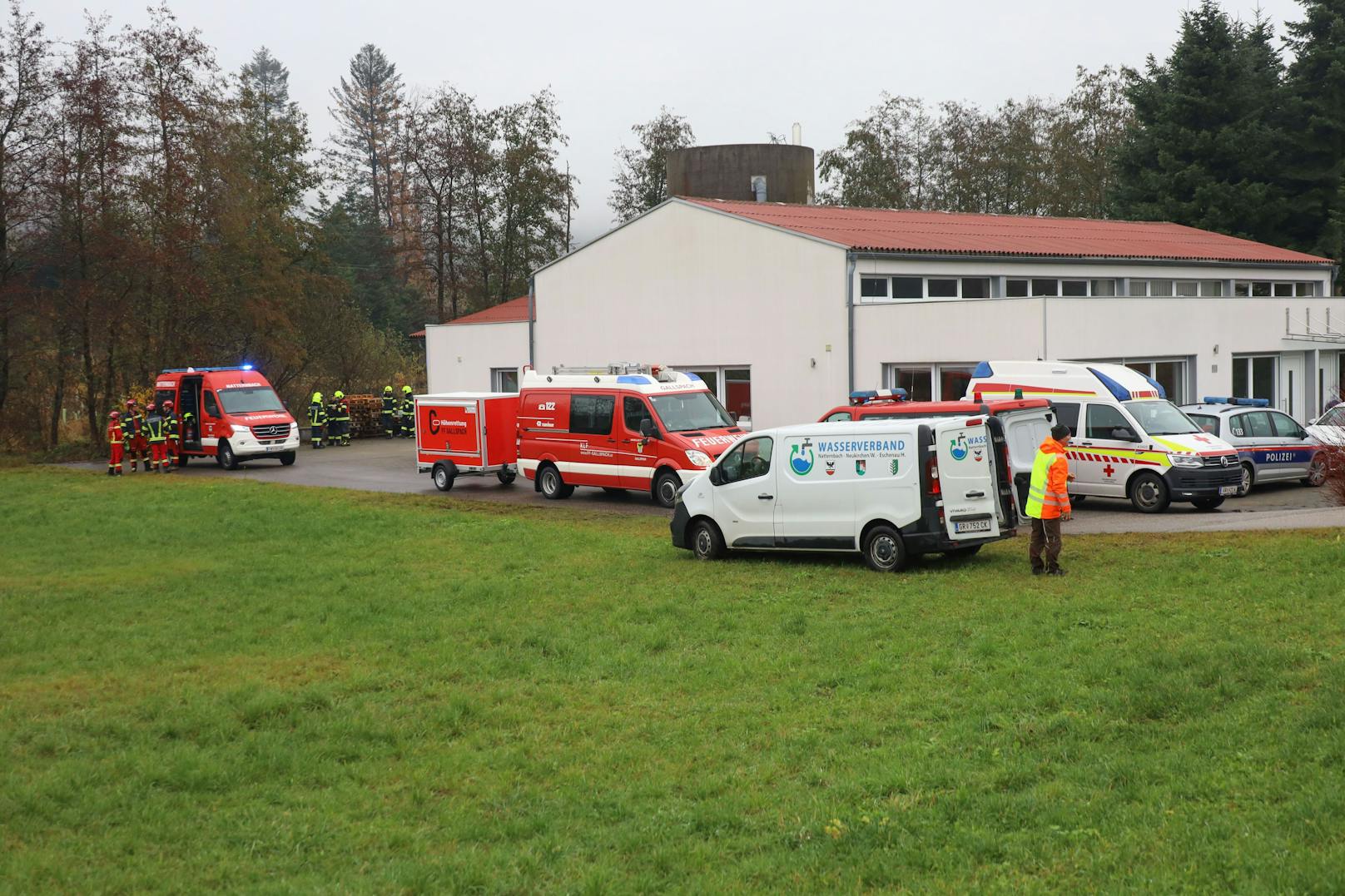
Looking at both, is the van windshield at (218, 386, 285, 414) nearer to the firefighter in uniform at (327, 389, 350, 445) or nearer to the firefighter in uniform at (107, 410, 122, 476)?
the firefighter in uniform at (107, 410, 122, 476)

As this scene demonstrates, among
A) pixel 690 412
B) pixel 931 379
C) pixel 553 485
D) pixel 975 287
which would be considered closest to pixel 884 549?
pixel 690 412

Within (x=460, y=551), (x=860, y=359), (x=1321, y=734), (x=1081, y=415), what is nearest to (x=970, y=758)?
(x=1321, y=734)

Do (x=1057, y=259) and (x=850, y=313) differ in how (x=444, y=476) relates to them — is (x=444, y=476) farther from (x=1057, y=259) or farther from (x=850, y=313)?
(x=1057, y=259)

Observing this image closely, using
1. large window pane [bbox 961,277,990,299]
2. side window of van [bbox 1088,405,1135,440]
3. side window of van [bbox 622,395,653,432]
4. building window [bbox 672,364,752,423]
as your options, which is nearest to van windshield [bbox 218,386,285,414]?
building window [bbox 672,364,752,423]

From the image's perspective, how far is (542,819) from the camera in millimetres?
6715

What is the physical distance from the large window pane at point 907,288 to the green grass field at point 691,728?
1569 centimetres

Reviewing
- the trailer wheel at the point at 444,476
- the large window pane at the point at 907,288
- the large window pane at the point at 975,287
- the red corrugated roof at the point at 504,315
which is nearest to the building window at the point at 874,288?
the large window pane at the point at 907,288

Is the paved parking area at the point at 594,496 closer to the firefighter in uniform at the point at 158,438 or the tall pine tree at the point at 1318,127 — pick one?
the firefighter in uniform at the point at 158,438

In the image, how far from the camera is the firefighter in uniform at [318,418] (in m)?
40.3

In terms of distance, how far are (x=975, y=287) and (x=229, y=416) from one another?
19.3 m

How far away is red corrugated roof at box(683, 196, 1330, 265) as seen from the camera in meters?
30.7

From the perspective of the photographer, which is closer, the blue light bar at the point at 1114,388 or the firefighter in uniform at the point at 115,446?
the blue light bar at the point at 1114,388

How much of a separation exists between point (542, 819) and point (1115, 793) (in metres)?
2.99

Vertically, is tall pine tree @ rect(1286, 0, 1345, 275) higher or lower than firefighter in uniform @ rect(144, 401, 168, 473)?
higher
